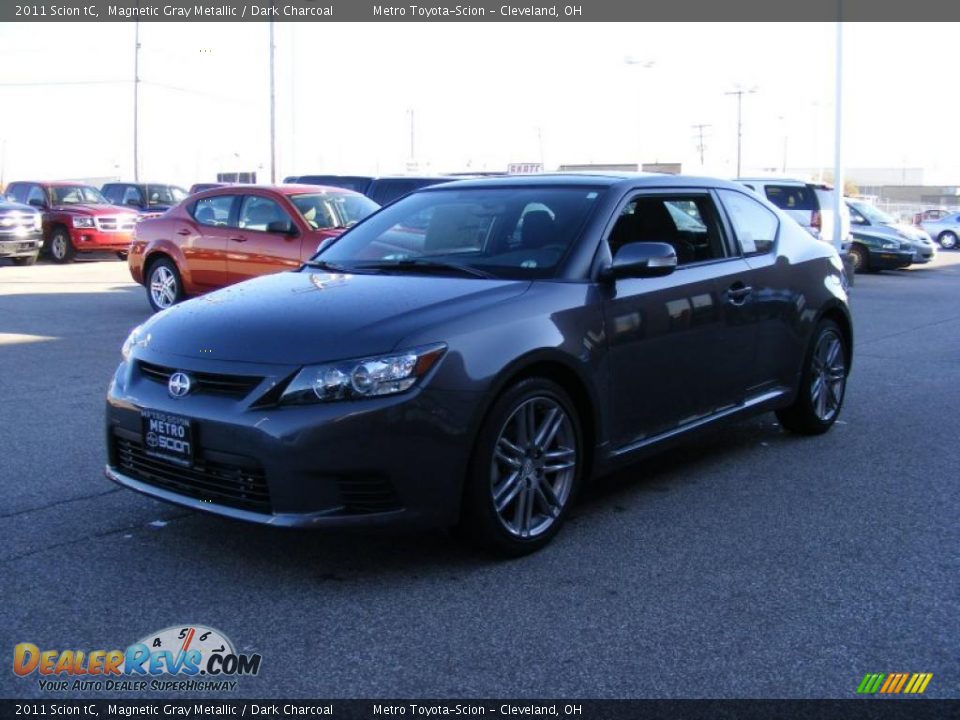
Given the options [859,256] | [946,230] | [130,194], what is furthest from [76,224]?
[946,230]

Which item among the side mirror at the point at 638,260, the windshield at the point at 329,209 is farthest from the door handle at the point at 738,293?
the windshield at the point at 329,209

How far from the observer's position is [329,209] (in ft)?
42.0

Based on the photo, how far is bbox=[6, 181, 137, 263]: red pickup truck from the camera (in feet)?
76.1

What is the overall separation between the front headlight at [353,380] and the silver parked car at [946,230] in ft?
125

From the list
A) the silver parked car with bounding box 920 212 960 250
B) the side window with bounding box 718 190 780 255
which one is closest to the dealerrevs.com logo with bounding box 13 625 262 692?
the side window with bounding box 718 190 780 255

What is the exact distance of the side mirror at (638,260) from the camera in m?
4.96

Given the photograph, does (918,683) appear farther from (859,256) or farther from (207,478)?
(859,256)

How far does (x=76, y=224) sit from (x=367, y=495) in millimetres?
21083

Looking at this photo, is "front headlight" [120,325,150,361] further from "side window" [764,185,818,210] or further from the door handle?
"side window" [764,185,818,210]

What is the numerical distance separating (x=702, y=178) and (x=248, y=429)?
3.33 meters

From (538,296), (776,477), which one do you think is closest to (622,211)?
(538,296)

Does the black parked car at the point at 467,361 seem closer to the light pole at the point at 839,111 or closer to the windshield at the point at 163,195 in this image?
the light pole at the point at 839,111
